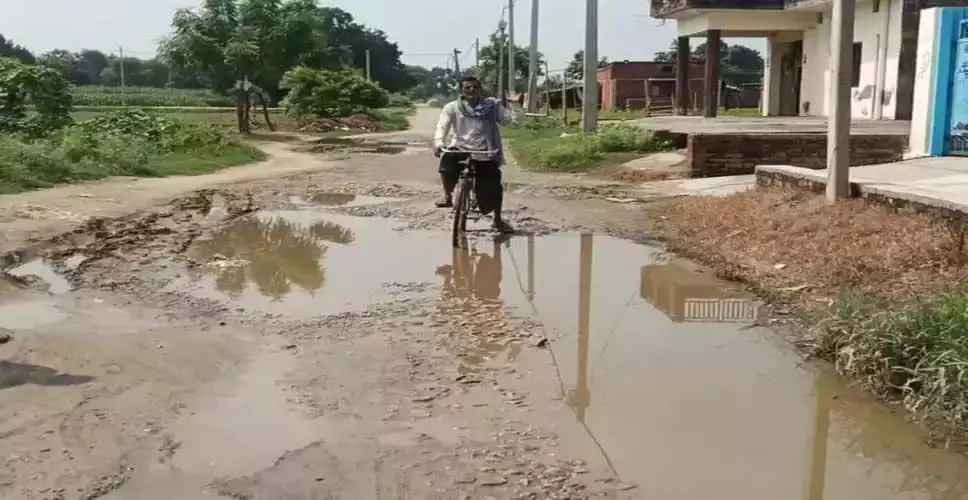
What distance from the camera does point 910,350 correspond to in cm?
441

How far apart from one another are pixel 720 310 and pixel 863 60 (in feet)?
59.3

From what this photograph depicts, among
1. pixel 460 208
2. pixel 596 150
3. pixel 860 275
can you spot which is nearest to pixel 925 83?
pixel 860 275

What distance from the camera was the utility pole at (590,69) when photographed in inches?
827

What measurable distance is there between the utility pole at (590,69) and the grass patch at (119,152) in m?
7.59

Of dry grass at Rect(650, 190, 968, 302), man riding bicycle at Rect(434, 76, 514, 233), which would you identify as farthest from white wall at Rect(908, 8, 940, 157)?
man riding bicycle at Rect(434, 76, 514, 233)

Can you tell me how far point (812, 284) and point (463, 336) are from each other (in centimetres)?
258

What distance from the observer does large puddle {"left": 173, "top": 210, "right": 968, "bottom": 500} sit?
3.68 m

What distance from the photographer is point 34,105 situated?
19000 millimetres

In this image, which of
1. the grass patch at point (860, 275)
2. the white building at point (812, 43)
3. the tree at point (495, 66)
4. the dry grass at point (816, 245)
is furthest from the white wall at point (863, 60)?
the tree at point (495, 66)

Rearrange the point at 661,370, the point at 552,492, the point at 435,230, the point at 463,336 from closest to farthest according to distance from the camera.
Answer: the point at 552,492
the point at 661,370
the point at 463,336
the point at 435,230

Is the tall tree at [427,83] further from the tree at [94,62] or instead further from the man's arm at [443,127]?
the man's arm at [443,127]

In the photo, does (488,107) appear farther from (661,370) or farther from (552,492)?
(552,492)

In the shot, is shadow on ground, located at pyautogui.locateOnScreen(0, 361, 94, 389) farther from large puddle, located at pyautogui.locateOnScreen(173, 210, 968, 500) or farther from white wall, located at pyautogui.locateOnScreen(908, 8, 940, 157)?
white wall, located at pyautogui.locateOnScreen(908, 8, 940, 157)

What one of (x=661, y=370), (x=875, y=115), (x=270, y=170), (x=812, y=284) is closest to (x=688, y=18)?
(x=875, y=115)
